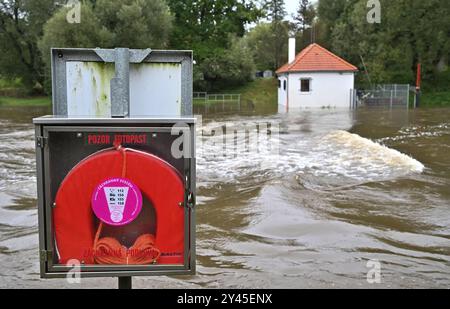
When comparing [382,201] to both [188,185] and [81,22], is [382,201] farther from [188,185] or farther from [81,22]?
[81,22]

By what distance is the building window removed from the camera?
3472 centimetres

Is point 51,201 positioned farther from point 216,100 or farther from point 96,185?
point 216,100

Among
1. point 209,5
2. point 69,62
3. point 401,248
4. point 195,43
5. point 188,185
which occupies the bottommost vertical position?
point 401,248

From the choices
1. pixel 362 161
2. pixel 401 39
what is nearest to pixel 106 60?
pixel 362 161

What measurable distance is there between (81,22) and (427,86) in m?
25.5

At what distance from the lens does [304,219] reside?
7199mm

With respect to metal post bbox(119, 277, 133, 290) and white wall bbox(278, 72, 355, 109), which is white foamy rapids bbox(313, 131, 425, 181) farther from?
white wall bbox(278, 72, 355, 109)

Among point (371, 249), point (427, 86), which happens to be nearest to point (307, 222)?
point (371, 249)

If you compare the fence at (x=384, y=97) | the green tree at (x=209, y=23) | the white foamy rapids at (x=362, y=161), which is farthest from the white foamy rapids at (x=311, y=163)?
the green tree at (x=209, y=23)

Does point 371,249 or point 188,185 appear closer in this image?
point 188,185

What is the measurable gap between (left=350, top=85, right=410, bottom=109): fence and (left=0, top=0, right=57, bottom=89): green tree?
24.0 meters

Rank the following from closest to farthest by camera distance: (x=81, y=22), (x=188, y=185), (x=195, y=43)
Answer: (x=188, y=185) → (x=81, y=22) → (x=195, y=43)

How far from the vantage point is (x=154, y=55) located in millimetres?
3180

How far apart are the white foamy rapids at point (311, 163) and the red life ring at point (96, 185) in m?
7.10
